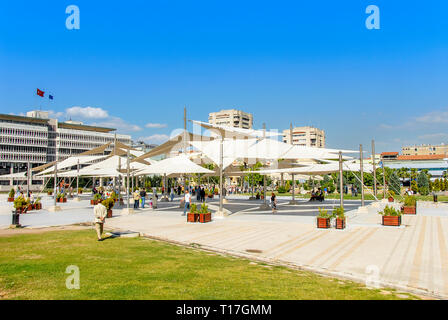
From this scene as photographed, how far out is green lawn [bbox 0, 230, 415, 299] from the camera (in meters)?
5.83

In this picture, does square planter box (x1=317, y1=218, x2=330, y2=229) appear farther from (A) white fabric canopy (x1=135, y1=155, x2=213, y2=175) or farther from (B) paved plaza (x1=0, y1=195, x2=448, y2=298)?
(A) white fabric canopy (x1=135, y1=155, x2=213, y2=175)

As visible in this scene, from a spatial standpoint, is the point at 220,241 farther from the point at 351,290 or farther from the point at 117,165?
the point at 117,165

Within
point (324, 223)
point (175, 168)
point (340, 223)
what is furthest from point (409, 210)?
point (175, 168)

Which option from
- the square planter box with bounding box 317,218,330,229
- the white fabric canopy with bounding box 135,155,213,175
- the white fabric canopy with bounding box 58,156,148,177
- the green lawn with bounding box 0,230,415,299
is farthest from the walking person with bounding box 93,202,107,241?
the white fabric canopy with bounding box 58,156,148,177

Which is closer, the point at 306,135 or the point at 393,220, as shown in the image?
the point at 393,220

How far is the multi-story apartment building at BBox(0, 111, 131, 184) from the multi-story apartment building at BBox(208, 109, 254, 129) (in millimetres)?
61118

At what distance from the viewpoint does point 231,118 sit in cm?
17062

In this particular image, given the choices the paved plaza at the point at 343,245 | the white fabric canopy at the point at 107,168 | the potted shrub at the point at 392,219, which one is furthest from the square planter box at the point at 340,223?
the white fabric canopy at the point at 107,168

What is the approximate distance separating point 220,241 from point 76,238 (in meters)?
5.12

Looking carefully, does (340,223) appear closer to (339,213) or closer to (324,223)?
(339,213)

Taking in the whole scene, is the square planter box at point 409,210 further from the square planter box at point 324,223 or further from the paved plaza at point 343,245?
the square planter box at point 324,223

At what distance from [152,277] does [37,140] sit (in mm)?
119480

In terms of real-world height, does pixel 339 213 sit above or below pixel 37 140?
below
